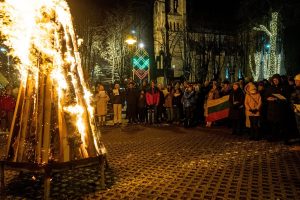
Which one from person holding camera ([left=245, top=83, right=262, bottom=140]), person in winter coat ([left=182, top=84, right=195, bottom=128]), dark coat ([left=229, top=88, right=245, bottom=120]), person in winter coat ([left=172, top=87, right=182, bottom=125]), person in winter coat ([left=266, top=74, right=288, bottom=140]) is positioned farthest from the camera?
person in winter coat ([left=172, top=87, right=182, bottom=125])

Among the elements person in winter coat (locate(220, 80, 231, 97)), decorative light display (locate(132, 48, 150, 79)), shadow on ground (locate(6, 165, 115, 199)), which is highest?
decorative light display (locate(132, 48, 150, 79))

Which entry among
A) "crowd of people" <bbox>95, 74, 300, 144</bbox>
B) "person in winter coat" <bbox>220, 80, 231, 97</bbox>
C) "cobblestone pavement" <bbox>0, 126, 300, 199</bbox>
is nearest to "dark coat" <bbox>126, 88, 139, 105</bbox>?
"crowd of people" <bbox>95, 74, 300, 144</bbox>

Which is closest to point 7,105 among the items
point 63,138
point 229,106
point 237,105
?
point 229,106

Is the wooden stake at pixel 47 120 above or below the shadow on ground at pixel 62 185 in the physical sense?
above

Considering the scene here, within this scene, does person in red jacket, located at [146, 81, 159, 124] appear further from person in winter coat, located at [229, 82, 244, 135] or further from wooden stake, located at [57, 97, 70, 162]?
wooden stake, located at [57, 97, 70, 162]

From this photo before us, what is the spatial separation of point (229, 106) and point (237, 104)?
944mm

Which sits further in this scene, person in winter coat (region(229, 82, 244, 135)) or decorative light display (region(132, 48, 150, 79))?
decorative light display (region(132, 48, 150, 79))

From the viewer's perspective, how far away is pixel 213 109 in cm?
1485

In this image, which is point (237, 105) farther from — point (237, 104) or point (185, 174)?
point (185, 174)

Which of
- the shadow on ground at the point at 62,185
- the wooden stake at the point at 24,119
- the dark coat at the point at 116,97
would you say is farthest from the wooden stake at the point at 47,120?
the dark coat at the point at 116,97

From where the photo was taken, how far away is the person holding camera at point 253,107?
11195 mm

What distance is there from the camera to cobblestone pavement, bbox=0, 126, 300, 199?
6.07 metres

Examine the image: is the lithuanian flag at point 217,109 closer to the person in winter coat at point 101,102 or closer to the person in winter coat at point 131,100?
the person in winter coat at point 131,100

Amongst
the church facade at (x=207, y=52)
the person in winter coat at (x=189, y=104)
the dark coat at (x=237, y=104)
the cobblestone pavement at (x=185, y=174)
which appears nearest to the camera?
the cobblestone pavement at (x=185, y=174)
